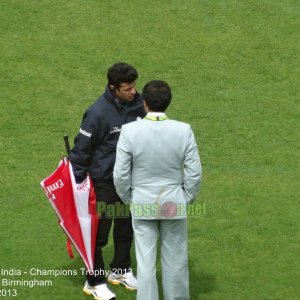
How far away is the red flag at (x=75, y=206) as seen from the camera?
6418 mm

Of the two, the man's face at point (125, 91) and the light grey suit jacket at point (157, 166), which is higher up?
the man's face at point (125, 91)

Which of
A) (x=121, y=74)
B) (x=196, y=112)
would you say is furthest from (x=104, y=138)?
(x=196, y=112)

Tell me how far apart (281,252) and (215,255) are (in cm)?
60

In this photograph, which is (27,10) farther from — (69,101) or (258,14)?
(258,14)

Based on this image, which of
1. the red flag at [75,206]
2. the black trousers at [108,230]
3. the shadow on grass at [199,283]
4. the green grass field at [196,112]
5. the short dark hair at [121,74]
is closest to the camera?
the short dark hair at [121,74]

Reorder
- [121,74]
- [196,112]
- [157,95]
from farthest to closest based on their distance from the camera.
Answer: [196,112] → [121,74] → [157,95]

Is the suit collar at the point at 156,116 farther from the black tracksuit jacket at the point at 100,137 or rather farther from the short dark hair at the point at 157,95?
the black tracksuit jacket at the point at 100,137

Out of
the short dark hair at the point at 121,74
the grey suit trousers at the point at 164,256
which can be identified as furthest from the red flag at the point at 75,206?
the short dark hair at the point at 121,74

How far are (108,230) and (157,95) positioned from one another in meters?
1.43

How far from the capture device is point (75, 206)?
6.49 metres

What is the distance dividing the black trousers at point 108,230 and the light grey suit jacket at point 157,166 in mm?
597

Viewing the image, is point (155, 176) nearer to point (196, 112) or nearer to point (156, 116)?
point (156, 116)

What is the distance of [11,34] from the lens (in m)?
11.9

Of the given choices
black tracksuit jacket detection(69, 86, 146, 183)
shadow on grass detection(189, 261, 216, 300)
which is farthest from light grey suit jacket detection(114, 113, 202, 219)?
shadow on grass detection(189, 261, 216, 300)
